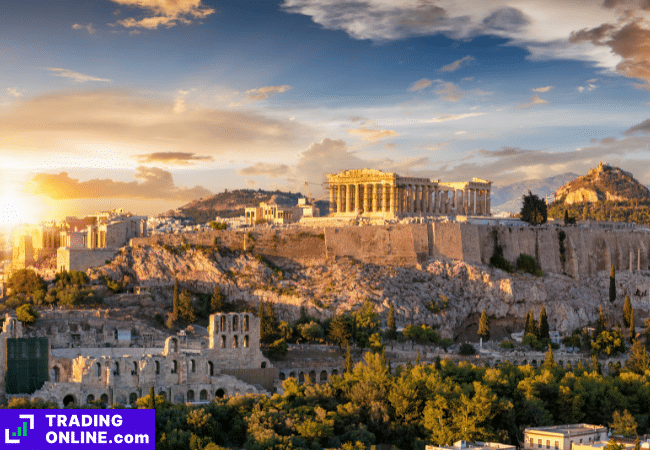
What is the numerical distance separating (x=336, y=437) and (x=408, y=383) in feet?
24.8

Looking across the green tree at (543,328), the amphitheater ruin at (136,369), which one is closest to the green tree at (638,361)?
the green tree at (543,328)

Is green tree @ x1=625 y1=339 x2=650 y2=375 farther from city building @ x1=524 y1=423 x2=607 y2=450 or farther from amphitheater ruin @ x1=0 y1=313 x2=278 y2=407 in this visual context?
amphitheater ruin @ x1=0 y1=313 x2=278 y2=407

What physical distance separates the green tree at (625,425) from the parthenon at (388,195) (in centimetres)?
4325

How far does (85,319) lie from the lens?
200 ft

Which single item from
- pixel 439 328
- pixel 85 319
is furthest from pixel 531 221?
pixel 85 319

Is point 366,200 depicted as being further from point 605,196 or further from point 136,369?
point 605,196

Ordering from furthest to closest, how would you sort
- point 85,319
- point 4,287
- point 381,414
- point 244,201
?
1. point 244,201
2. point 4,287
3. point 85,319
4. point 381,414

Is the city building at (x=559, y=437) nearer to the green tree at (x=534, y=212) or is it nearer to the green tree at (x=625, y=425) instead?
the green tree at (x=625, y=425)

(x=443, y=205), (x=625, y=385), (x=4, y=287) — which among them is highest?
(x=443, y=205)

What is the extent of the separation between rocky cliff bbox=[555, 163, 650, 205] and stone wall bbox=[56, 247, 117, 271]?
9914 centimetres

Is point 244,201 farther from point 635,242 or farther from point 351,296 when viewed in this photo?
point 351,296

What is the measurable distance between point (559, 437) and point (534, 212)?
51.7 meters

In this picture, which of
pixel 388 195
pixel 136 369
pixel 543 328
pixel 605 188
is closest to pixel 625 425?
pixel 543 328

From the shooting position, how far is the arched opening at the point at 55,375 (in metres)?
47.4
